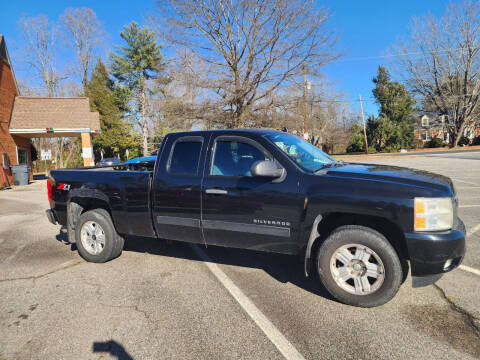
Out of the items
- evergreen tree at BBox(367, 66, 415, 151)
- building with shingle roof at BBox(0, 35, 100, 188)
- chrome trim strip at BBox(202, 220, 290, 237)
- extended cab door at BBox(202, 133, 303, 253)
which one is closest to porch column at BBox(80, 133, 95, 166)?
building with shingle roof at BBox(0, 35, 100, 188)

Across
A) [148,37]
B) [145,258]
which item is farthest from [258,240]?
[148,37]

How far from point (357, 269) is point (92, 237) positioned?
12.0 feet

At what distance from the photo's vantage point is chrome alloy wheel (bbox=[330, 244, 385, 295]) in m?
2.93

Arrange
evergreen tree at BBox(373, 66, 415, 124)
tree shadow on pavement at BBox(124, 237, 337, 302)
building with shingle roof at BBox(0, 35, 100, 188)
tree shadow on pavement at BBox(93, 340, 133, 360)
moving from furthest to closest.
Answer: evergreen tree at BBox(373, 66, 415, 124), building with shingle roof at BBox(0, 35, 100, 188), tree shadow on pavement at BBox(124, 237, 337, 302), tree shadow on pavement at BBox(93, 340, 133, 360)

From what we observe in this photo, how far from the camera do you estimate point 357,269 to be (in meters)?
3.00

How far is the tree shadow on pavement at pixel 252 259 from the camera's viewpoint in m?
3.62

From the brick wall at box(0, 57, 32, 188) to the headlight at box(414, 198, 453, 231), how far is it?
63.0ft

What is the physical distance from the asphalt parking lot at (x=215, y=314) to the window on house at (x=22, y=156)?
709 inches

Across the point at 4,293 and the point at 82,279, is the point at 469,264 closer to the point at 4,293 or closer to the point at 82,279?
the point at 82,279

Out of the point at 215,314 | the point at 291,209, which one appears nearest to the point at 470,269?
the point at 291,209

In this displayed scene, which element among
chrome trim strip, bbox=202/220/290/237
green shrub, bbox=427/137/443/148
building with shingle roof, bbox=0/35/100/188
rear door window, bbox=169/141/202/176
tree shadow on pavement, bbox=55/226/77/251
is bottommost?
tree shadow on pavement, bbox=55/226/77/251

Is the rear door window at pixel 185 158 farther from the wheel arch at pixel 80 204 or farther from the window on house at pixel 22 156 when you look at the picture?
the window on house at pixel 22 156

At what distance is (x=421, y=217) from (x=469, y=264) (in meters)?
2.01

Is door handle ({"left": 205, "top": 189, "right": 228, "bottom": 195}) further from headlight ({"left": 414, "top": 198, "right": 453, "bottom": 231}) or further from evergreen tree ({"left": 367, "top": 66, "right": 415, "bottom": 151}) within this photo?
evergreen tree ({"left": 367, "top": 66, "right": 415, "bottom": 151})
